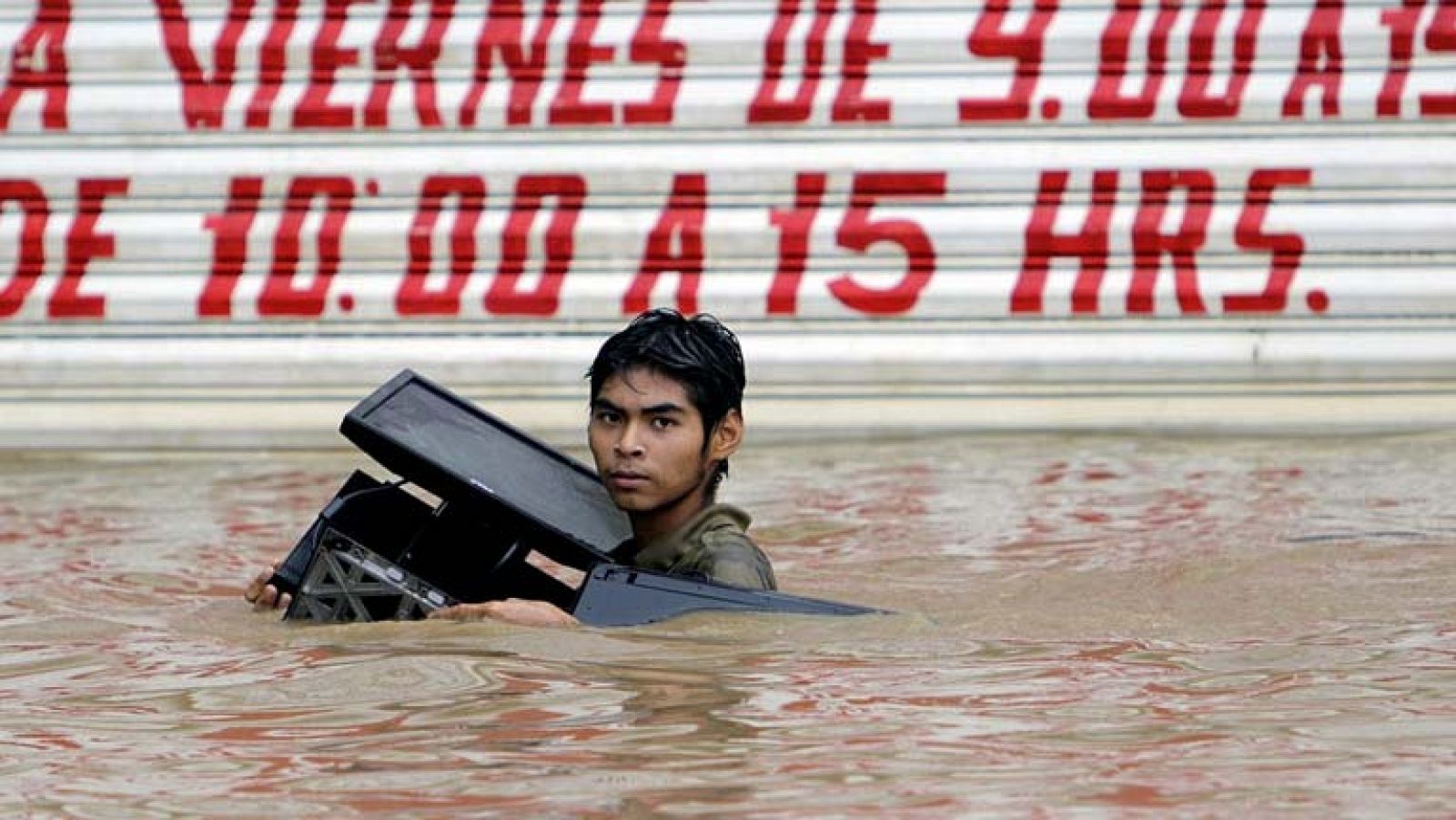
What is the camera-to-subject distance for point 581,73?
8867 mm

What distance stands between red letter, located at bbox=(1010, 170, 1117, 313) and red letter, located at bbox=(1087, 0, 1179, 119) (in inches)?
9.1

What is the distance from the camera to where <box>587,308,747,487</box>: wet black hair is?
452 centimetres

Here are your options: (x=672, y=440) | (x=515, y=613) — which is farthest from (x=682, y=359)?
(x=515, y=613)

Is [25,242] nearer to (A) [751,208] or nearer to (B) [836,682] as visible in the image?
(A) [751,208]

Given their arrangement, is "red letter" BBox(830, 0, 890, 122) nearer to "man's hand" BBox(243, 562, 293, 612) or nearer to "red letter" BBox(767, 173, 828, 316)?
"red letter" BBox(767, 173, 828, 316)

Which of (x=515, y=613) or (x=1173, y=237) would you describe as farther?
(x=1173, y=237)

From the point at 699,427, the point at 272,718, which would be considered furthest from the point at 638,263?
the point at 272,718

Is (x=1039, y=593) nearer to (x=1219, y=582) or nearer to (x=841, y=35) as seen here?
(x=1219, y=582)

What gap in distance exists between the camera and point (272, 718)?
12.1 ft

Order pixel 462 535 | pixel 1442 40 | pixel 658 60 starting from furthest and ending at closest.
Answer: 1. pixel 658 60
2. pixel 1442 40
3. pixel 462 535

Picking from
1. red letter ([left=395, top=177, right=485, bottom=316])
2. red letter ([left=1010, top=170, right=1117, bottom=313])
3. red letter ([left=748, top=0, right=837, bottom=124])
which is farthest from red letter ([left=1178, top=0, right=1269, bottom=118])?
red letter ([left=395, top=177, right=485, bottom=316])

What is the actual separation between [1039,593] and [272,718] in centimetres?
210

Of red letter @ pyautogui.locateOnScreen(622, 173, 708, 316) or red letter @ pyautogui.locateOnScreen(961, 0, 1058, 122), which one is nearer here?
red letter @ pyautogui.locateOnScreen(961, 0, 1058, 122)

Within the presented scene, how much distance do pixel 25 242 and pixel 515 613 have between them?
528 cm
